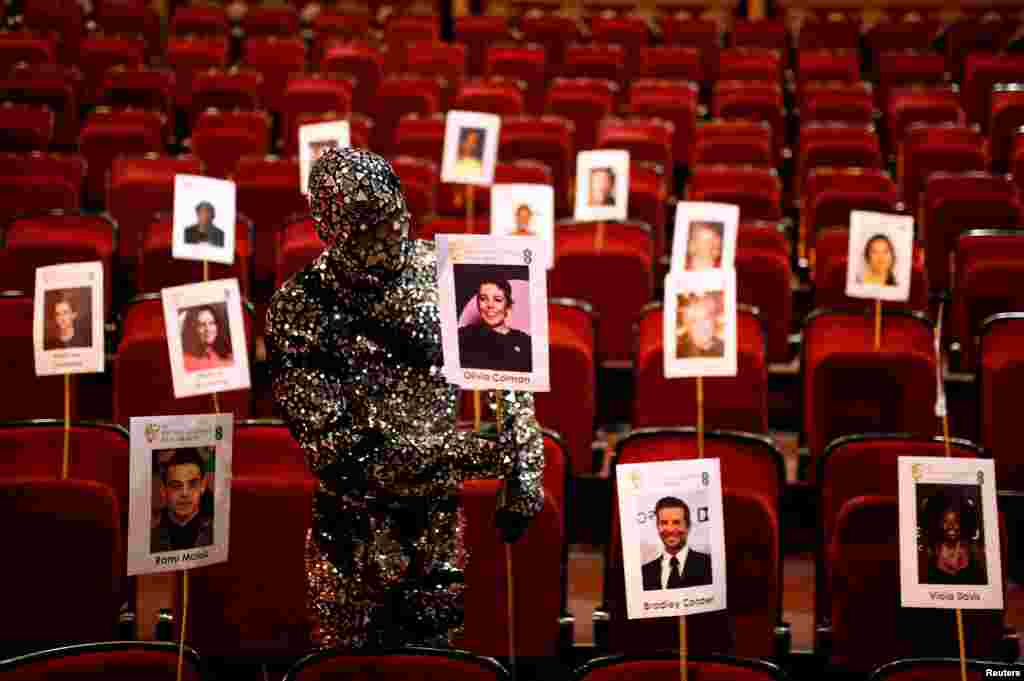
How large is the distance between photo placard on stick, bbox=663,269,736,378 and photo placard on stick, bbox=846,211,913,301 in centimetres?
96

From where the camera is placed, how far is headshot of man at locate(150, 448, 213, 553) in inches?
102

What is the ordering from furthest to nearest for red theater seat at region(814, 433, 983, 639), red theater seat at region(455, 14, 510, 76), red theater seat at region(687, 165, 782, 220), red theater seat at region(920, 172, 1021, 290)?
red theater seat at region(455, 14, 510, 76), red theater seat at region(687, 165, 782, 220), red theater seat at region(920, 172, 1021, 290), red theater seat at region(814, 433, 983, 639)

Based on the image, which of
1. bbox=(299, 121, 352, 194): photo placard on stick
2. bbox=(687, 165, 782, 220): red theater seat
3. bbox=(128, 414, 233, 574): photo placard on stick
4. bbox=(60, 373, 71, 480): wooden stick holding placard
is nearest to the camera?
bbox=(128, 414, 233, 574): photo placard on stick

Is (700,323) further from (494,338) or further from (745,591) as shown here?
(494,338)

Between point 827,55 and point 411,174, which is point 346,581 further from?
point 827,55

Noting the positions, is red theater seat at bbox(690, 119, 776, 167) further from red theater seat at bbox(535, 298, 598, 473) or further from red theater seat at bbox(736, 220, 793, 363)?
red theater seat at bbox(535, 298, 598, 473)

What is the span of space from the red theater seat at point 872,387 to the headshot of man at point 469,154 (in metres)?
1.61

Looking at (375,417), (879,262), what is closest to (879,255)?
(879,262)

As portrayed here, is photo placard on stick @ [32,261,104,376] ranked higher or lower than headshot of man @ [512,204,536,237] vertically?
lower

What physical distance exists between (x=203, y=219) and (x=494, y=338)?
76.4 inches

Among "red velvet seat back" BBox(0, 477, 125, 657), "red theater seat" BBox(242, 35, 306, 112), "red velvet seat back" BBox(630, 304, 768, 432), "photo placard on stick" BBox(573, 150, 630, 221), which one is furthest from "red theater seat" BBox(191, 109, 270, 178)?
"red velvet seat back" BBox(0, 477, 125, 657)

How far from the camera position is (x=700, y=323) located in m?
3.42

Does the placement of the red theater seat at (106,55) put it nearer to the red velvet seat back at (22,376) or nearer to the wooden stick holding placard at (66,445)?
the red velvet seat back at (22,376)

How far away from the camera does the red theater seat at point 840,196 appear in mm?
5980
